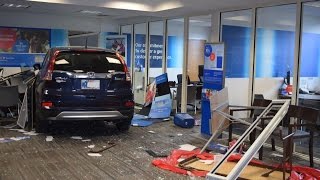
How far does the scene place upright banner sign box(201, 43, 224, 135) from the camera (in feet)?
21.7

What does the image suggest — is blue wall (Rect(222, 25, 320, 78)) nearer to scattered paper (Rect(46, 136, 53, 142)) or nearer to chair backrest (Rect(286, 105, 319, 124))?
chair backrest (Rect(286, 105, 319, 124))

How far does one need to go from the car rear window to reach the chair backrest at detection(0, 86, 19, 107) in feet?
6.64

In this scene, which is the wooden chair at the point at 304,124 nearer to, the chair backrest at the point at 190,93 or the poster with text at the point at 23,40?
the chair backrest at the point at 190,93

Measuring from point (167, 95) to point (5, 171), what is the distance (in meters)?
4.55

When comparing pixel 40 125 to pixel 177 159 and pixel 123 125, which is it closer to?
pixel 123 125

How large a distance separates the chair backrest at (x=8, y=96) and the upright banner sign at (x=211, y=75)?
150 inches

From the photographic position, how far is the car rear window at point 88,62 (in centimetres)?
616

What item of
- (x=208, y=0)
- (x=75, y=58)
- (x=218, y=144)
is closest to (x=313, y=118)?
(x=218, y=144)

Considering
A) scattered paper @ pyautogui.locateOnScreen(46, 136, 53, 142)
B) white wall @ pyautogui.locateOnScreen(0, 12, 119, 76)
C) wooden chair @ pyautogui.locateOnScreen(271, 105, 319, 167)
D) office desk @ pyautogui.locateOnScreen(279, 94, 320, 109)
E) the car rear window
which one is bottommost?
scattered paper @ pyautogui.locateOnScreen(46, 136, 53, 142)

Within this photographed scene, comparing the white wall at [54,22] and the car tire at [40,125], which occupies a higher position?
the white wall at [54,22]

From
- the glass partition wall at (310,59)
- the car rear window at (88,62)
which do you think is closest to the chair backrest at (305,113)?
the glass partition wall at (310,59)

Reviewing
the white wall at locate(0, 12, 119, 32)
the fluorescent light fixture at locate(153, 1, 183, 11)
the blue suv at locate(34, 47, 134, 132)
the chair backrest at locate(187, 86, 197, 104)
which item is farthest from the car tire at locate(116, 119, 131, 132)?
the white wall at locate(0, 12, 119, 32)

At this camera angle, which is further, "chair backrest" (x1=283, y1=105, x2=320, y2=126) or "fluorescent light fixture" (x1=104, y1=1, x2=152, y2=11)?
"fluorescent light fixture" (x1=104, y1=1, x2=152, y2=11)

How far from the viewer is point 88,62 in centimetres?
633
